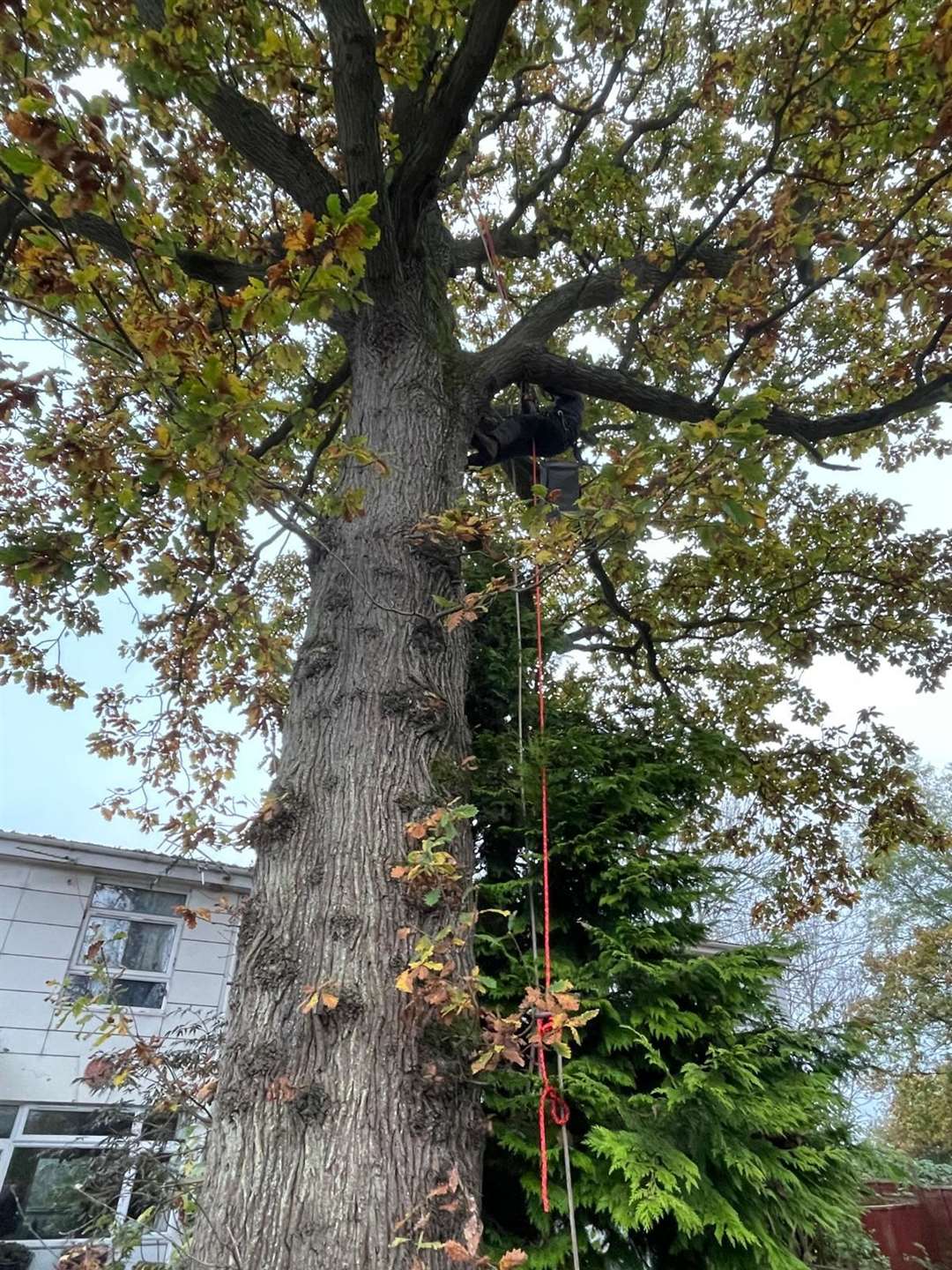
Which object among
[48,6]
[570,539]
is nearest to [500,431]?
[570,539]

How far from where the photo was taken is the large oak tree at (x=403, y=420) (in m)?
1.83

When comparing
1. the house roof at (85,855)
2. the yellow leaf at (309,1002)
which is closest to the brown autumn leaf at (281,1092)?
the yellow leaf at (309,1002)

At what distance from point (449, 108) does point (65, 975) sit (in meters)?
7.00

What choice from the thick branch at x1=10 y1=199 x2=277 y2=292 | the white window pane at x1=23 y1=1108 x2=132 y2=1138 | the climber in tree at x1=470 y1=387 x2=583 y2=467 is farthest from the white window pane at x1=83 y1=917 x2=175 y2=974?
the thick branch at x1=10 y1=199 x2=277 y2=292

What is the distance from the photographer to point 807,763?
5.77m

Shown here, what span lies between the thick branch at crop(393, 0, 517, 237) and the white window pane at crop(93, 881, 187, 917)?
6877mm

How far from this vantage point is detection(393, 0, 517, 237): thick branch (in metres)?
2.79

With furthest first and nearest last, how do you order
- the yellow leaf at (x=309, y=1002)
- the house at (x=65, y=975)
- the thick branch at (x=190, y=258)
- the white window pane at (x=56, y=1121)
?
the white window pane at (x=56, y=1121)
the house at (x=65, y=975)
the thick branch at (x=190, y=258)
the yellow leaf at (x=309, y=1002)

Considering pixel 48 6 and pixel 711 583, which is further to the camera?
pixel 711 583

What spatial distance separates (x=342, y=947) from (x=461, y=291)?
5791 millimetres

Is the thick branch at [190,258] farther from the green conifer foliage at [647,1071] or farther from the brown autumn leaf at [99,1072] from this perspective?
the brown autumn leaf at [99,1072]

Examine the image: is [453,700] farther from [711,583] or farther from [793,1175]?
[711,583]

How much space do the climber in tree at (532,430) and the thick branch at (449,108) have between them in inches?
42.8

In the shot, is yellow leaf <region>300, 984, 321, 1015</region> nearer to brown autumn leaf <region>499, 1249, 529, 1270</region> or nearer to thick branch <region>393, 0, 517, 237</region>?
brown autumn leaf <region>499, 1249, 529, 1270</region>
